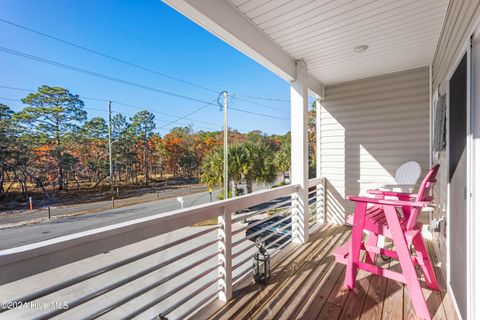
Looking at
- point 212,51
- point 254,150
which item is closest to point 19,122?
point 212,51

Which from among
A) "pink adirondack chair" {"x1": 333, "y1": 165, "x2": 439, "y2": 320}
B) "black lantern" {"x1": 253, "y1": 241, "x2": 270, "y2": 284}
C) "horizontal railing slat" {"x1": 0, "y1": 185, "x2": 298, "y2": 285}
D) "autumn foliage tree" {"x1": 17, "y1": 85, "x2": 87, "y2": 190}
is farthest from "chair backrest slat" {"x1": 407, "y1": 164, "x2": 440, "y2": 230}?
"autumn foliage tree" {"x1": 17, "y1": 85, "x2": 87, "y2": 190}

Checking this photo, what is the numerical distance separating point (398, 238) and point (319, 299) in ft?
2.61

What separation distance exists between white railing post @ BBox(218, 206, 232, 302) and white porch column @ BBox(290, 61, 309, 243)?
1417 mm

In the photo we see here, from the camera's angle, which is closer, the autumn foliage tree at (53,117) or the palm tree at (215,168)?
the autumn foliage tree at (53,117)

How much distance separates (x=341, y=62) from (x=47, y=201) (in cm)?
379

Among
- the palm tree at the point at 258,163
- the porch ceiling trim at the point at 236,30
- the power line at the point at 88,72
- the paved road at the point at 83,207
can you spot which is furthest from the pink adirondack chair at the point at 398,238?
the palm tree at the point at 258,163

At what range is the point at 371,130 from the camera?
12.0 feet

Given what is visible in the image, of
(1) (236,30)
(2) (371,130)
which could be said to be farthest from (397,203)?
(2) (371,130)

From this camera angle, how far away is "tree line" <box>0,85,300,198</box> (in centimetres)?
195

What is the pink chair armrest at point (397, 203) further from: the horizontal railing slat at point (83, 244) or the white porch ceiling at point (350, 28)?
the white porch ceiling at point (350, 28)

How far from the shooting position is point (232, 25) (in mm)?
1891

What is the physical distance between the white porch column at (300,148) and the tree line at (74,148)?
7.36 feet

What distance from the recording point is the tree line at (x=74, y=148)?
1.95m

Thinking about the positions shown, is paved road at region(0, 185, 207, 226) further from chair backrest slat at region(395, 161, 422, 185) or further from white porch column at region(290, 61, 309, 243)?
chair backrest slat at region(395, 161, 422, 185)
